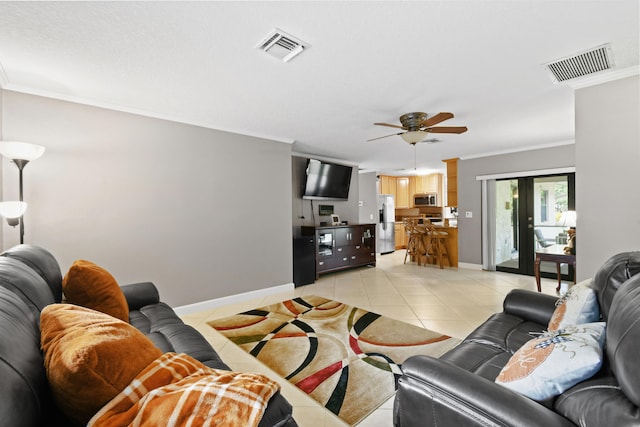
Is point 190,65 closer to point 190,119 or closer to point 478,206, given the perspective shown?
point 190,119

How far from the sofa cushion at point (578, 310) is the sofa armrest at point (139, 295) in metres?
2.80

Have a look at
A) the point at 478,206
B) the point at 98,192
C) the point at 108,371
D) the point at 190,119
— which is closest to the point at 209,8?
the point at 108,371

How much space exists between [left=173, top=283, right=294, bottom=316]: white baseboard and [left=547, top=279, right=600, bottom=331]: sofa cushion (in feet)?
11.1

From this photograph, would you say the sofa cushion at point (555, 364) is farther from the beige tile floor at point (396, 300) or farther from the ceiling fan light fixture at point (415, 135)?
the ceiling fan light fixture at point (415, 135)

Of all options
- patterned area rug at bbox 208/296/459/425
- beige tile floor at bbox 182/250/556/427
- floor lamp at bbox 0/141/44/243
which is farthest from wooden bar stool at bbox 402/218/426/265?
floor lamp at bbox 0/141/44/243

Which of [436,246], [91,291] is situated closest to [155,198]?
[91,291]

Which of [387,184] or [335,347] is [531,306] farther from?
[387,184]

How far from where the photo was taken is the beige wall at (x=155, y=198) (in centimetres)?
264

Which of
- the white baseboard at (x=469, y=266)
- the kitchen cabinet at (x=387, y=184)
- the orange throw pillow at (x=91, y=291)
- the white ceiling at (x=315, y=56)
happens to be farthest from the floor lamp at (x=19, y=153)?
the kitchen cabinet at (x=387, y=184)

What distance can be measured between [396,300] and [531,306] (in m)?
2.11

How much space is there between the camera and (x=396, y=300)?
12.9 ft

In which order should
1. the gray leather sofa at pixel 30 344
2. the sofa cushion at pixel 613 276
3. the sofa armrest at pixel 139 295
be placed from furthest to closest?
the sofa armrest at pixel 139 295, the sofa cushion at pixel 613 276, the gray leather sofa at pixel 30 344

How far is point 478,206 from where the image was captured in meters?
5.80

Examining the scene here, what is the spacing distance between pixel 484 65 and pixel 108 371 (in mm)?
2902
